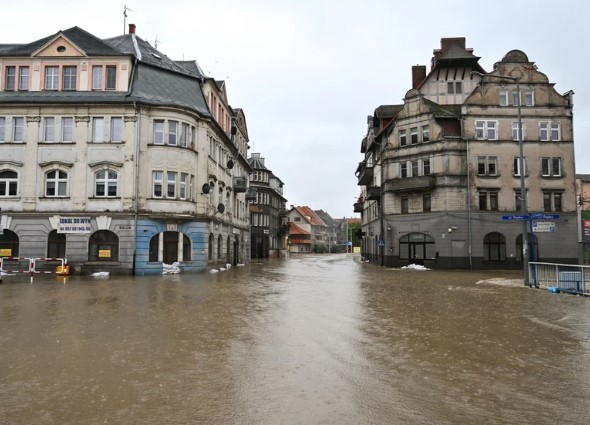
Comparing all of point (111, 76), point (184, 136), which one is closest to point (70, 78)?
point (111, 76)

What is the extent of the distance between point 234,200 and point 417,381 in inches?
1426

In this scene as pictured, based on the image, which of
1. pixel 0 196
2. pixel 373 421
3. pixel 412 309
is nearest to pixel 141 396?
pixel 373 421

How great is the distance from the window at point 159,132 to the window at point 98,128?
10.8 feet

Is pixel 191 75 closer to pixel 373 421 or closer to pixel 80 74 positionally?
pixel 80 74

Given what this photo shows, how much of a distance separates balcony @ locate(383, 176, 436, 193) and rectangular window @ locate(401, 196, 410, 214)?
3.21ft

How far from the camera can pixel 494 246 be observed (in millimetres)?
36219

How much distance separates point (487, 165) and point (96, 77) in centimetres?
3015

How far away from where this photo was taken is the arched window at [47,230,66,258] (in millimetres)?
27500

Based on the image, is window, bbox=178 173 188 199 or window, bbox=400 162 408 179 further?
window, bbox=400 162 408 179

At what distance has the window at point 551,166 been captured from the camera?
119 feet

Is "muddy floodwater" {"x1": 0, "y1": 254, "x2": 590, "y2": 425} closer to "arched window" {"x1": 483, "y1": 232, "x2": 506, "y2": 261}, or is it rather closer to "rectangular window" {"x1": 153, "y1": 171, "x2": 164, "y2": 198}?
"rectangular window" {"x1": 153, "y1": 171, "x2": 164, "y2": 198}

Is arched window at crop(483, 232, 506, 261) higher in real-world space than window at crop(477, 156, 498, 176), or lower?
lower

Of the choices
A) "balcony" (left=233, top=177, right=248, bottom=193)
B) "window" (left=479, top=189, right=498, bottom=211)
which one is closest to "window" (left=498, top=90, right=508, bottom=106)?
"window" (left=479, top=189, right=498, bottom=211)

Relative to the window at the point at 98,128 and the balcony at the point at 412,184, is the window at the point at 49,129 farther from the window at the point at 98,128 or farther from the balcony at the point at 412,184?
the balcony at the point at 412,184
